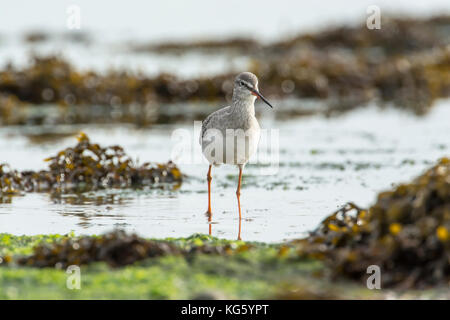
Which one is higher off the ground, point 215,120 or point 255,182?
point 215,120

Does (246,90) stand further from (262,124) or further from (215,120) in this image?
(262,124)

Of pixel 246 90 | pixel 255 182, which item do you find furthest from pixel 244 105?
pixel 255 182

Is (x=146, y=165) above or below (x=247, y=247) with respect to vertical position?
above

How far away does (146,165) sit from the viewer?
11.3 m

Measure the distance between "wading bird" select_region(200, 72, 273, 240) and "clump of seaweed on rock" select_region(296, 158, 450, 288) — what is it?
8.29 feet

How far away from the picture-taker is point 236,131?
8.71 meters

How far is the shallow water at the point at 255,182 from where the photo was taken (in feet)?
27.2

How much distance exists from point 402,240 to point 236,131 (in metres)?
3.49

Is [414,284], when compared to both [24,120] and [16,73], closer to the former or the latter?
[24,120]

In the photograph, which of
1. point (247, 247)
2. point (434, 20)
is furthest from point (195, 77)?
point (434, 20)

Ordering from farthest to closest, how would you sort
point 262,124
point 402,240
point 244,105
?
point 262,124, point 244,105, point 402,240

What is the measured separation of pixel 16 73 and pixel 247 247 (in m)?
17.2
